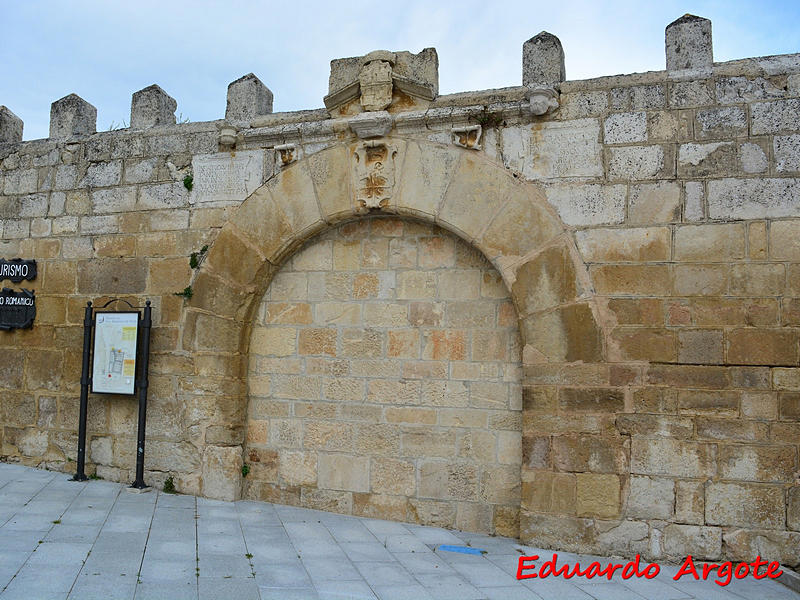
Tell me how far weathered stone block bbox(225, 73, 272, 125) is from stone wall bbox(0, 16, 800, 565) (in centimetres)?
2

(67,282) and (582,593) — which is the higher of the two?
(67,282)

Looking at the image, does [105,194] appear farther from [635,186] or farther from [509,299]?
[635,186]

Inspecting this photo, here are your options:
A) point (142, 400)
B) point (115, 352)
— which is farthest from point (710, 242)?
point (115, 352)

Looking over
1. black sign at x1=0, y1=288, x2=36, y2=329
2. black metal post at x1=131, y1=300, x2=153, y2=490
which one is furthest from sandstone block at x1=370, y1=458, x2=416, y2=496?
black sign at x1=0, y1=288, x2=36, y2=329

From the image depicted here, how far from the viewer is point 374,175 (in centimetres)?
491

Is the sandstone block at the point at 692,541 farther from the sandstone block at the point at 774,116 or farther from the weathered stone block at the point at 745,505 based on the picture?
the sandstone block at the point at 774,116

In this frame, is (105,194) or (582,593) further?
(105,194)

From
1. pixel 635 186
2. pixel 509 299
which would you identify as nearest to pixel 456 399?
pixel 509 299

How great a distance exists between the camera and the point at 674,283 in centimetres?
418

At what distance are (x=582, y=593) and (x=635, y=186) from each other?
8.51 ft

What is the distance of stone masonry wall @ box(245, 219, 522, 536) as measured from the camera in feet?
15.2

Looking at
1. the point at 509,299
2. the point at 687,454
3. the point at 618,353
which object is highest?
the point at 509,299

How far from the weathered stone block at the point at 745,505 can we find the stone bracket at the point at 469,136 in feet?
9.14

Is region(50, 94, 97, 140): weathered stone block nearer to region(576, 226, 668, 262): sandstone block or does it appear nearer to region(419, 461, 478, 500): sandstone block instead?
region(419, 461, 478, 500): sandstone block
